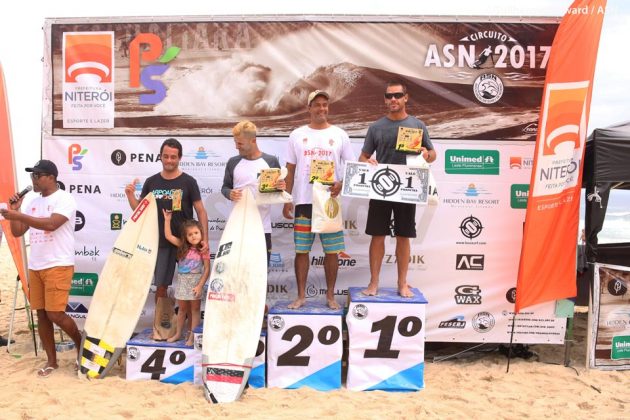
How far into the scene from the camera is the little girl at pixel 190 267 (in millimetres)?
3838

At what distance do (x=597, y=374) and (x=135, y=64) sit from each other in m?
4.39

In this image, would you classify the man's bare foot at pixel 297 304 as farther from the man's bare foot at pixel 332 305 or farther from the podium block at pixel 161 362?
the podium block at pixel 161 362

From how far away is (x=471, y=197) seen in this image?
4.42 meters

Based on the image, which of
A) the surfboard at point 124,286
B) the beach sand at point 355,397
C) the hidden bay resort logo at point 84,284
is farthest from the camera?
the hidden bay resort logo at point 84,284

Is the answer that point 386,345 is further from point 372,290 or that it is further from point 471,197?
point 471,197

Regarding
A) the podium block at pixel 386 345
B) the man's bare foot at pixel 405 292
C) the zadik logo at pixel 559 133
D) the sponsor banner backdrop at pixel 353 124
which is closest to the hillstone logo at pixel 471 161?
the sponsor banner backdrop at pixel 353 124

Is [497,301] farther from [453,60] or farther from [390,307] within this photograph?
[453,60]

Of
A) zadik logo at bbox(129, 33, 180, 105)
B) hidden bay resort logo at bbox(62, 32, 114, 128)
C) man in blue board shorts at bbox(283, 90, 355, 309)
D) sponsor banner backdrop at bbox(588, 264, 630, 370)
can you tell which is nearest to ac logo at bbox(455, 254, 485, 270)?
sponsor banner backdrop at bbox(588, 264, 630, 370)

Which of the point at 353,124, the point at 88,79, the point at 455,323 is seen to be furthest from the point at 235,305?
the point at 88,79

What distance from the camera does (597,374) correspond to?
4.05 metres

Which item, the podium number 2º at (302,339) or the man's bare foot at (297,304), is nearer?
the podium number 2º at (302,339)

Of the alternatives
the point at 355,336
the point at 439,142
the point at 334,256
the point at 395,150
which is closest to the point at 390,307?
the point at 355,336

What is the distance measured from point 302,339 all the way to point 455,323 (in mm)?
1463

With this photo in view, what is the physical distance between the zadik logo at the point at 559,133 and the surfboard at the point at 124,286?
286 cm
